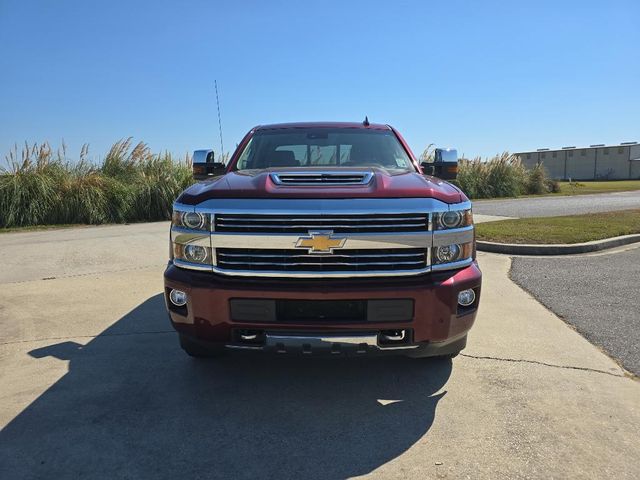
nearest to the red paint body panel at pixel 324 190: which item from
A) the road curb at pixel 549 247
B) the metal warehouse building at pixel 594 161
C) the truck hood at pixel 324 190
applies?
the truck hood at pixel 324 190

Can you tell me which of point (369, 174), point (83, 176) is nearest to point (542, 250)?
point (369, 174)

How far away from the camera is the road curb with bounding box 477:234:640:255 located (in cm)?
808

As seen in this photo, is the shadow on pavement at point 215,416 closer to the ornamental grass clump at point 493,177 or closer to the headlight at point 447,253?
the headlight at point 447,253

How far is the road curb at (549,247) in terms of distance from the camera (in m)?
8.08

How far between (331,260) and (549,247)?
20.7ft

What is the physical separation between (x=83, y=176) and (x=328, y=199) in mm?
12359

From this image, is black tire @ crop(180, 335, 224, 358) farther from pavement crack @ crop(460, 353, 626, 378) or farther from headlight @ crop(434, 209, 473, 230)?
pavement crack @ crop(460, 353, 626, 378)

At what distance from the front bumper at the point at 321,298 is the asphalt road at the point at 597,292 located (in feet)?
5.80

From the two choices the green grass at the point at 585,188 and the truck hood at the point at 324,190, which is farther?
the green grass at the point at 585,188

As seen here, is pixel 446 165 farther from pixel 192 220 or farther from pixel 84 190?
pixel 84 190

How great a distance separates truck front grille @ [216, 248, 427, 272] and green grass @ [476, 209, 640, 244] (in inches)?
248

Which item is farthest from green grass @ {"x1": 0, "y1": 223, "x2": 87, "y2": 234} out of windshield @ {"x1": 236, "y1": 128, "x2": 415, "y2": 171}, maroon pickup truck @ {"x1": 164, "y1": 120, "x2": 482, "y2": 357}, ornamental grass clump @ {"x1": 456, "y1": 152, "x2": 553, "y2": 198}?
ornamental grass clump @ {"x1": 456, "y1": 152, "x2": 553, "y2": 198}

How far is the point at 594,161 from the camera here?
204 ft

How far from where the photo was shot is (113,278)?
6.63 meters
